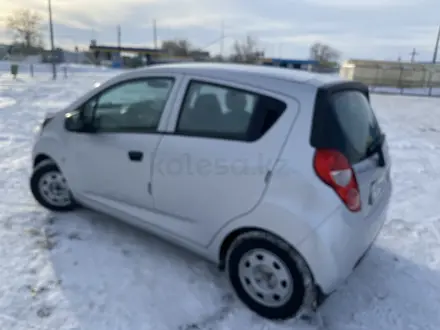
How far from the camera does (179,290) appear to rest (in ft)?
9.31

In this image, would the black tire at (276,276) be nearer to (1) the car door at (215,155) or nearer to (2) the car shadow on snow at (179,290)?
(2) the car shadow on snow at (179,290)

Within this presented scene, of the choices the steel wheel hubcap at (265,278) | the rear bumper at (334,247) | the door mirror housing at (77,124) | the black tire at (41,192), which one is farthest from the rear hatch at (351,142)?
the black tire at (41,192)

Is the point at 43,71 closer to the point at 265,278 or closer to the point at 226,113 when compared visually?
the point at 226,113

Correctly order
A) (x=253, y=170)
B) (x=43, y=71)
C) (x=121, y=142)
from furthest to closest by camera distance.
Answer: (x=43, y=71) → (x=121, y=142) → (x=253, y=170)

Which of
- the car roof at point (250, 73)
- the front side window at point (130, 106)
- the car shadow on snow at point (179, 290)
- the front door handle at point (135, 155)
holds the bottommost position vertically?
the car shadow on snow at point (179, 290)

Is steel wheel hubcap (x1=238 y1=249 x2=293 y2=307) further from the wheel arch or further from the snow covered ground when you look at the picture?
the wheel arch

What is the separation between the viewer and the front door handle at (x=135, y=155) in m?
2.96

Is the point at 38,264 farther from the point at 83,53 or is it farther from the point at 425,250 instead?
the point at 83,53

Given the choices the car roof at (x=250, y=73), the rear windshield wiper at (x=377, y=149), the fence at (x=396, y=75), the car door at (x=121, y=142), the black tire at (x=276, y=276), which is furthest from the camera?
the fence at (x=396, y=75)

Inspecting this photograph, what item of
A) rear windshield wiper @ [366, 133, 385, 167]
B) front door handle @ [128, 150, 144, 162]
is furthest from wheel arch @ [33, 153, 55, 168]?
rear windshield wiper @ [366, 133, 385, 167]

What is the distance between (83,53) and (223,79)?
2834 inches

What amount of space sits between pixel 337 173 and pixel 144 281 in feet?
5.65

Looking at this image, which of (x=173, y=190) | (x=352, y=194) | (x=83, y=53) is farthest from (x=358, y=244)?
(x=83, y=53)

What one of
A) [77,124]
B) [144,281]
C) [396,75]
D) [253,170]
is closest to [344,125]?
[253,170]
